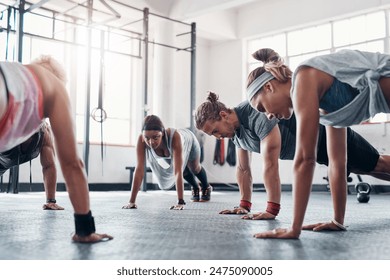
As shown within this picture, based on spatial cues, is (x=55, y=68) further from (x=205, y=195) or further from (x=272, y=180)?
(x=205, y=195)

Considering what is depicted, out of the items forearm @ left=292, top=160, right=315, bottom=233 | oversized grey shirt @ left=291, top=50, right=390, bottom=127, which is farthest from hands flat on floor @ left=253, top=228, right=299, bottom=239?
oversized grey shirt @ left=291, top=50, right=390, bottom=127

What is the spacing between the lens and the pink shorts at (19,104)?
1.31 metres

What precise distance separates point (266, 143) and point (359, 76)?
0.87 meters

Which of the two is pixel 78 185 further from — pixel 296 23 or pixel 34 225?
pixel 296 23

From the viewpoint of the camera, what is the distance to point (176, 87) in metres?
8.66

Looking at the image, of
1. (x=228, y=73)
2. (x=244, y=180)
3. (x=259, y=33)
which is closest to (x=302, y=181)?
(x=244, y=180)

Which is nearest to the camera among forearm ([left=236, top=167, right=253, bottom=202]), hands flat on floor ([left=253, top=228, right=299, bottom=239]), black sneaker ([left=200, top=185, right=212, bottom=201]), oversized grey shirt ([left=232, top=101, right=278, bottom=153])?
hands flat on floor ([left=253, top=228, right=299, bottom=239])

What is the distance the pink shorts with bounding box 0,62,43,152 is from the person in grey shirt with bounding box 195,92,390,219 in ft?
4.23

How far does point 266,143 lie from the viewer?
2.41 metres

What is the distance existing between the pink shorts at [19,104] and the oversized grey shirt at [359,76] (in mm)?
851

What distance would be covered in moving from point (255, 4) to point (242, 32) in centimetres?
57

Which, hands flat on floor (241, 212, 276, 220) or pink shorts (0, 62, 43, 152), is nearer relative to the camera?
pink shorts (0, 62, 43, 152)

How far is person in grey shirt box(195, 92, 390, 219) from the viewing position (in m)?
2.31

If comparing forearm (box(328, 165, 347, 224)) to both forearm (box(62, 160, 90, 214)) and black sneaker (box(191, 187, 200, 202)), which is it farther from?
black sneaker (box(191, 187, 200, 202))
